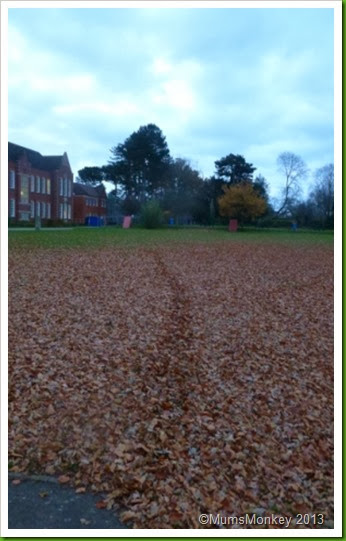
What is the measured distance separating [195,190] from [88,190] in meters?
17.0

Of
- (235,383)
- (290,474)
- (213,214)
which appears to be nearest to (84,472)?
(290,474)

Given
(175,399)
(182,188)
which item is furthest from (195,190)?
(175,399)

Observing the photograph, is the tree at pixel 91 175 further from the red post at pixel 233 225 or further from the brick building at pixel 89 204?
the red post at pixel 233 225

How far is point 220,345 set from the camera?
619cm

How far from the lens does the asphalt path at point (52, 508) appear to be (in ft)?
9.83

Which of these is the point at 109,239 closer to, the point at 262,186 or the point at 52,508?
the point at 52,508

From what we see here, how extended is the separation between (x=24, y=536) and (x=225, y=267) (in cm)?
1150

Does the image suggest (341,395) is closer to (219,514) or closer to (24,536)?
(219,514)

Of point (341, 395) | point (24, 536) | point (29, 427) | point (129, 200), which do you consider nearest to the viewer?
point (24, 536)

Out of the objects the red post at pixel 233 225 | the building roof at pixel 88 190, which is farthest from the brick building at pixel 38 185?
the red post at pixel 233 225

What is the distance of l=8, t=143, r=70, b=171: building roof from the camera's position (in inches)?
1583

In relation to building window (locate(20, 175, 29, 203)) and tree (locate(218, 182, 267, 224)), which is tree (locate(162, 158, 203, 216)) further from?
building window (locate(20, 175, 29, 203))

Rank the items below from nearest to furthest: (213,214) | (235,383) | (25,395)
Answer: (25,395), (235,383), (213,214)

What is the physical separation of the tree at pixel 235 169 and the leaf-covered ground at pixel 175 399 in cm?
4222
